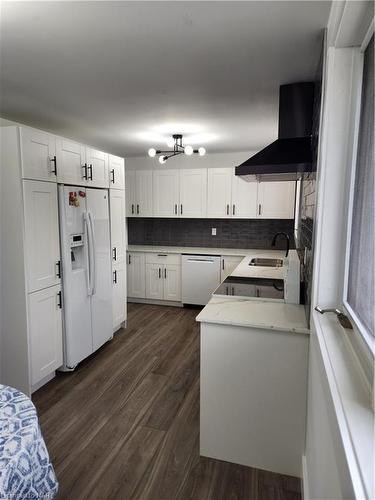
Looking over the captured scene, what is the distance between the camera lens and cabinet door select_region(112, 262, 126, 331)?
3.73m

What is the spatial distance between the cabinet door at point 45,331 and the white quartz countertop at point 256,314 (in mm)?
1435

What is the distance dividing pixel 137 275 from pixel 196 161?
205 cm

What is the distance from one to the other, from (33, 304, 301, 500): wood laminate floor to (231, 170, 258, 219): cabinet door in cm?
216

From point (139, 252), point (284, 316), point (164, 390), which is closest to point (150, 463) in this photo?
point (164, 390)

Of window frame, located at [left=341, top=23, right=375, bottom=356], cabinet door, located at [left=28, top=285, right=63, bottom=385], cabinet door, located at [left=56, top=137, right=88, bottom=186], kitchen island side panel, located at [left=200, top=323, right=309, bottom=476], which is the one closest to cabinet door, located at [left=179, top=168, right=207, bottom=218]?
cabinet door, located at [left=56, top=137, right=88, bottom=186]

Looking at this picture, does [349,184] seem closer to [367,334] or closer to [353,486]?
[367,334]

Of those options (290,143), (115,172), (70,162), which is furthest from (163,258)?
(290,143)

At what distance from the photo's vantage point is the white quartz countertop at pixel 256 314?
1.79 m

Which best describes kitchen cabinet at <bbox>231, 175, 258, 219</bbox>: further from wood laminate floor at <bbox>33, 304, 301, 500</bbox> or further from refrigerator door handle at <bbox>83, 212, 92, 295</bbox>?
refrigerator door handle at <bbox>83, 212, 92, 295</bbox>

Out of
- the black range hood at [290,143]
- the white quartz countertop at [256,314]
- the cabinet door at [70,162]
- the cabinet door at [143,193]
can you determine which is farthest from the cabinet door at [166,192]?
the white quartz countertop at [256,314]

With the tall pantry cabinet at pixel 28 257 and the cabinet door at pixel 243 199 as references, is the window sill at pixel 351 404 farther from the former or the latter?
the cabinet door at pixel 243 199

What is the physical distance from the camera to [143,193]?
5.18m

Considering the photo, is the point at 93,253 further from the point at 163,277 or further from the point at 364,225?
the point at 364,225

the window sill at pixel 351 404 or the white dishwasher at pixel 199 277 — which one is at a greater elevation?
the window sill at pixel 351 404
